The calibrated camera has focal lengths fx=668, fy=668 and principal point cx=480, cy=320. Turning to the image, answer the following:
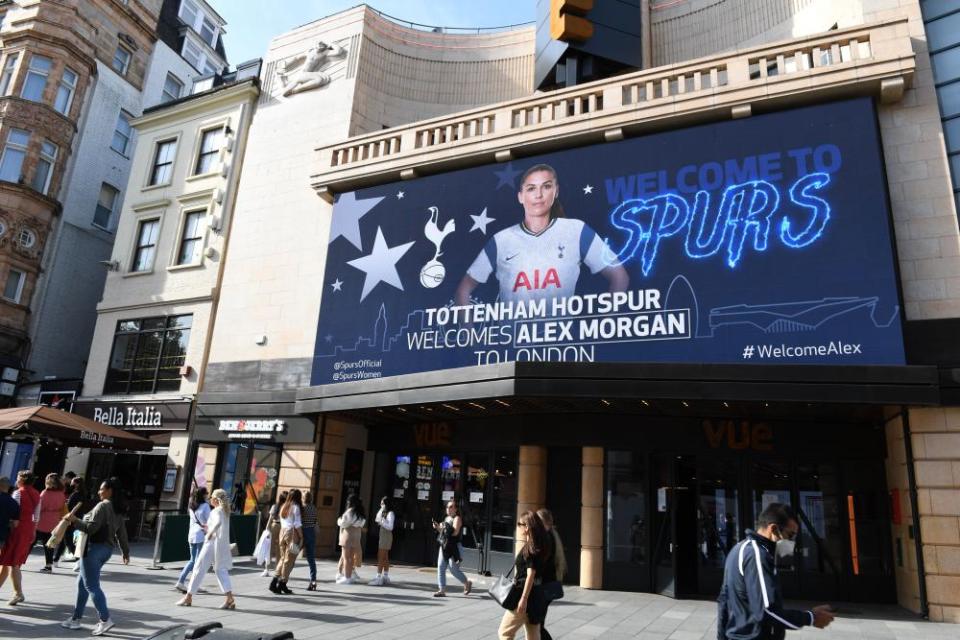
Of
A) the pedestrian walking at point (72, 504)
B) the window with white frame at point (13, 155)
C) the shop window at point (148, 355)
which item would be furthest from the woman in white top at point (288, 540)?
the window with white frame at point (13, 155)

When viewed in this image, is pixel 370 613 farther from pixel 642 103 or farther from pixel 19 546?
pixel 642 103

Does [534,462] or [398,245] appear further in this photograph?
[398,245]

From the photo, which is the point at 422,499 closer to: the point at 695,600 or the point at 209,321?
the point at 695,600

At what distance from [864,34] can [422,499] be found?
1481cm

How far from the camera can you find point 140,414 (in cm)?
2094

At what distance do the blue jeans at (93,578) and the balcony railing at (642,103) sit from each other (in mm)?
12570

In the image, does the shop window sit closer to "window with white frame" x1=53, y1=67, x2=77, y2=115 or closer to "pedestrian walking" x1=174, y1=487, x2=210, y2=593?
"window with white frame" x1=53, y1=67, x2=77, y2=115

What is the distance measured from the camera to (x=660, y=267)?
14.5m

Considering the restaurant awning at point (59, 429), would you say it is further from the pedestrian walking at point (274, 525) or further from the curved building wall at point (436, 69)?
the curved building wall at point (436, 69)

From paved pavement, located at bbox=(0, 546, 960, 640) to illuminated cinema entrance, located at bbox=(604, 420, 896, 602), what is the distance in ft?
2.46

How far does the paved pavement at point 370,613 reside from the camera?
9070 mm

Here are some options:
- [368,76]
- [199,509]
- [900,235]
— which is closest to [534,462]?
[199,509]

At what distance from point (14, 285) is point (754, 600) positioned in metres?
27.8

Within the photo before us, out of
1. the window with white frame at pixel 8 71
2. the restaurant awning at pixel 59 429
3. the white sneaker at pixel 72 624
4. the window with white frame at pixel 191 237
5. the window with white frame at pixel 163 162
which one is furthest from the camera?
the window with white frame at pixel 8 71
